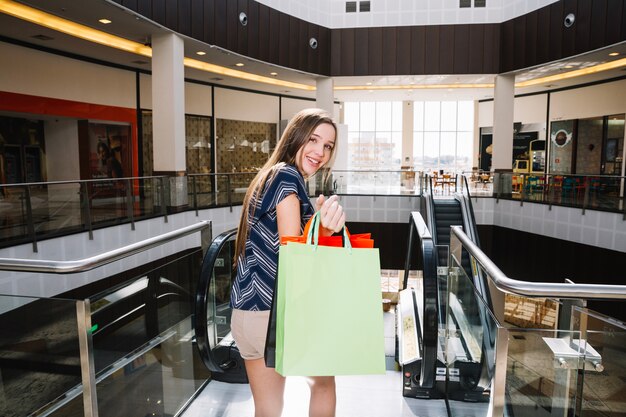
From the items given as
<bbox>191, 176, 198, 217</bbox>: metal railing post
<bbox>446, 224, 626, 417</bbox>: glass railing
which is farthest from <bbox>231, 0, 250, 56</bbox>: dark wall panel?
<bbox>446, 224, 626, 417</bbox>: glass railing

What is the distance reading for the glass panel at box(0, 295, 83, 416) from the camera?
6.91ft

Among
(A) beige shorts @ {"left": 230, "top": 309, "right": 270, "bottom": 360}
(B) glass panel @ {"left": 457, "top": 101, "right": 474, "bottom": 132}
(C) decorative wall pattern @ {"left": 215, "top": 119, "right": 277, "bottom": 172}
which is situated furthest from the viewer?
(B) glass panel @ {"left": 457, "top": 101, "right": 474, "bottom": 132}

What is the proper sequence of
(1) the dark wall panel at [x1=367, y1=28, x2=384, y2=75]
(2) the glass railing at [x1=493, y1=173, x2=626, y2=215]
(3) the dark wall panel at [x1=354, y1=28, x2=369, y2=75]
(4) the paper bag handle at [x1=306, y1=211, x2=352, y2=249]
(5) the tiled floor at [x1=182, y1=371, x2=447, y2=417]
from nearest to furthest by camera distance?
1. (4) the paper bag handle at [x1=306, y1=211, x2=352, y2=249]
2. (5) the tiled floor at [x1=182, y1=371, x2=447, y2=417]
3. (2) the glass railing at [x1=493, y1=173, x2=626, y2=215]
4. (1) the dark wall panel at [x1=367, y1=28, x2=384, y2=75]
5. (3) the dark wall panel at [x1=354, y1=28, x2=369, y2=75]

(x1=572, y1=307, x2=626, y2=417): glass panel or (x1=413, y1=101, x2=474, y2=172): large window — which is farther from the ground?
(x1=413, y1=101, x2=474, y2=172): large window

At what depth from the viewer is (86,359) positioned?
1982 millimetres

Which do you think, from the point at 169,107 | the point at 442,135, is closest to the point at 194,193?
the point at 169,107

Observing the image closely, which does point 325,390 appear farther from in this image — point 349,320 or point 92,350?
point 92,350

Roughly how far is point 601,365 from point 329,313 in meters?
1.26

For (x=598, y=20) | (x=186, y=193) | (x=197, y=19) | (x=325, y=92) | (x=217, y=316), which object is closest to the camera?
(x=217, y=316)

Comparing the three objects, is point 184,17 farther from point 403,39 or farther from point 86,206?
point 403,39

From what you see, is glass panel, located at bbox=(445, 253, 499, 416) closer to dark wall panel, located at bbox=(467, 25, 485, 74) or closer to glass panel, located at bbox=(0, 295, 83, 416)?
glass panel, located at bbox=(0, 295, 83, 416)

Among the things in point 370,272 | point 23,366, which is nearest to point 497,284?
point 370,272

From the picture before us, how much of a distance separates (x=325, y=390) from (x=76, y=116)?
42.6 ft

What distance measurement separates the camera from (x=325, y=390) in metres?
1.66
